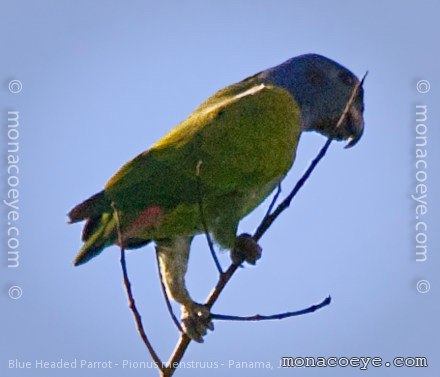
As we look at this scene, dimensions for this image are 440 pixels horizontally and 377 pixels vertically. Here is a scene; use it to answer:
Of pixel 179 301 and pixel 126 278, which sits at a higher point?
pixel 126 278

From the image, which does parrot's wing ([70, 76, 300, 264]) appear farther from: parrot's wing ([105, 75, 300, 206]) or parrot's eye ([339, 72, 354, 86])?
parrot's eye ([339, 72, 354, 86])

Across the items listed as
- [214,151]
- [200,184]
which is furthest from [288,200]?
[214,151]

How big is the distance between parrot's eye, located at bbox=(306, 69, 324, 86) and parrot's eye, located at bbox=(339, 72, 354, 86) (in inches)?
8.6

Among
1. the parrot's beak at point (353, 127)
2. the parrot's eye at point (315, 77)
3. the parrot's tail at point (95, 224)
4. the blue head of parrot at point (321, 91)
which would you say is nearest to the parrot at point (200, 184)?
the parrot's tail at point (95, 224)

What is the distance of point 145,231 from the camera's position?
5480 millimetres

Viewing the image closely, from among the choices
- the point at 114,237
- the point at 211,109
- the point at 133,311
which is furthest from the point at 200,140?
the point at 133,311

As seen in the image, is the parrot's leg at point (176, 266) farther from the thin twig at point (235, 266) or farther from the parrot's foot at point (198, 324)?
the thin twig at point (235, 266)

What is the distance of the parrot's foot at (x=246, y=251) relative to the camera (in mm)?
5527

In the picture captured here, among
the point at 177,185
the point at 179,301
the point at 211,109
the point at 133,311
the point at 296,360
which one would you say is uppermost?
the point at 211,109

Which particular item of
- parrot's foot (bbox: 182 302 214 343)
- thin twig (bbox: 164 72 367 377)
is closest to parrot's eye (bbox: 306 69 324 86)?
parrot's foot (bbox: 182 302 214 343)

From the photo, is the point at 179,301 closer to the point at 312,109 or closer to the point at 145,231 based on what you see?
the point at 145,231

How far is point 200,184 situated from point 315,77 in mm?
2076

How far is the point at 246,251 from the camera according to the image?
556 cm

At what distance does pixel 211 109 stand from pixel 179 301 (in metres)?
1.44
